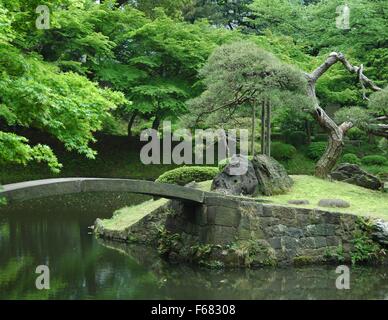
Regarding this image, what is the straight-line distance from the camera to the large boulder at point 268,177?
13.8 m

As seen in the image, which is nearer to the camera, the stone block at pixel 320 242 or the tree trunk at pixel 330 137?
the stone block at pixel 320 242

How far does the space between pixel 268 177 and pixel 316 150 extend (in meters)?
14.2

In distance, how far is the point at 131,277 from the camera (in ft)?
36.9

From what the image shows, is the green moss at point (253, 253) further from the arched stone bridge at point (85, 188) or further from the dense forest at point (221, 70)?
the dense forest at point (221, 70)

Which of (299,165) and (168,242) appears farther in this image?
(299,165)

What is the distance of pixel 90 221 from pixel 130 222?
248cm

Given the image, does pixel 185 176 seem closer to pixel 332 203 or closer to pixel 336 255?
pixel 332 203

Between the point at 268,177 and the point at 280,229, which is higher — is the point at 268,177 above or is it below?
above

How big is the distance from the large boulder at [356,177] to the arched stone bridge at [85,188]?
18.2 feet

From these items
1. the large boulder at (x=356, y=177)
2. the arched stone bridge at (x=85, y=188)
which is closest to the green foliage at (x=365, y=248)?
the arched stone bridge at (x=85, y=188)

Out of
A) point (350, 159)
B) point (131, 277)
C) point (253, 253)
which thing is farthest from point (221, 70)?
point (350, 159)

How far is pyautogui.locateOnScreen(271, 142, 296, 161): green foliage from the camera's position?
2758 cm
